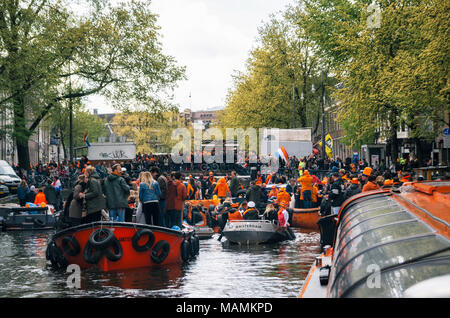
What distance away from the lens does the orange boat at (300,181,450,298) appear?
461cm

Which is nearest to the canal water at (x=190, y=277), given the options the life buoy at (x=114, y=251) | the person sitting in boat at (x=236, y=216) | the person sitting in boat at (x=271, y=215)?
the life buoy at (x=114, y=251)

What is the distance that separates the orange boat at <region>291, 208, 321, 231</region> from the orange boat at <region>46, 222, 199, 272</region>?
12.9 meters

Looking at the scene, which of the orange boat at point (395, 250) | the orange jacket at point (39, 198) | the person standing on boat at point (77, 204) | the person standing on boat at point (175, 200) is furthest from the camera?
the orange jacket at point (39, 198)

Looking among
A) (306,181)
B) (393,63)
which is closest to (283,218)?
(306,181)

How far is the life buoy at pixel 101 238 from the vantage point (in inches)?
636

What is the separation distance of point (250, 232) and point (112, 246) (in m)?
7.56

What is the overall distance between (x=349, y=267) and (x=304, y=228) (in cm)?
2443

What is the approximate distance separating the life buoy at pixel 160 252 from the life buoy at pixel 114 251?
2.89 ft

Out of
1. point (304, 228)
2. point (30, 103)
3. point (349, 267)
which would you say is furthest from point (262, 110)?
point (349, 267)

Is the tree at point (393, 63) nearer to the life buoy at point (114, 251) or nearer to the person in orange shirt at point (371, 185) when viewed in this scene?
the person in orange shirt at point (371, 185)

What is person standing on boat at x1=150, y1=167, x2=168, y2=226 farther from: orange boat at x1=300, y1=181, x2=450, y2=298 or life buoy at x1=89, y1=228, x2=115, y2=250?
orange boat at x1=300, y1=181, x2=450, y2=298

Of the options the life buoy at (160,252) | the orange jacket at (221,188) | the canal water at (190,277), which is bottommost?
the canal water at (190,277)

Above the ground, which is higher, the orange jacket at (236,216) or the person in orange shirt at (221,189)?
the person in orange shirt at (221,189)

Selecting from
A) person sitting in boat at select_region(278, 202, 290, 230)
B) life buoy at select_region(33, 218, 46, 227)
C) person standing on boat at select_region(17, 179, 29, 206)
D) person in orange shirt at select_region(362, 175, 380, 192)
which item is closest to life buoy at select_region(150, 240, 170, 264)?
person in orange shirt at select_region(362, 175, 380, 192)
